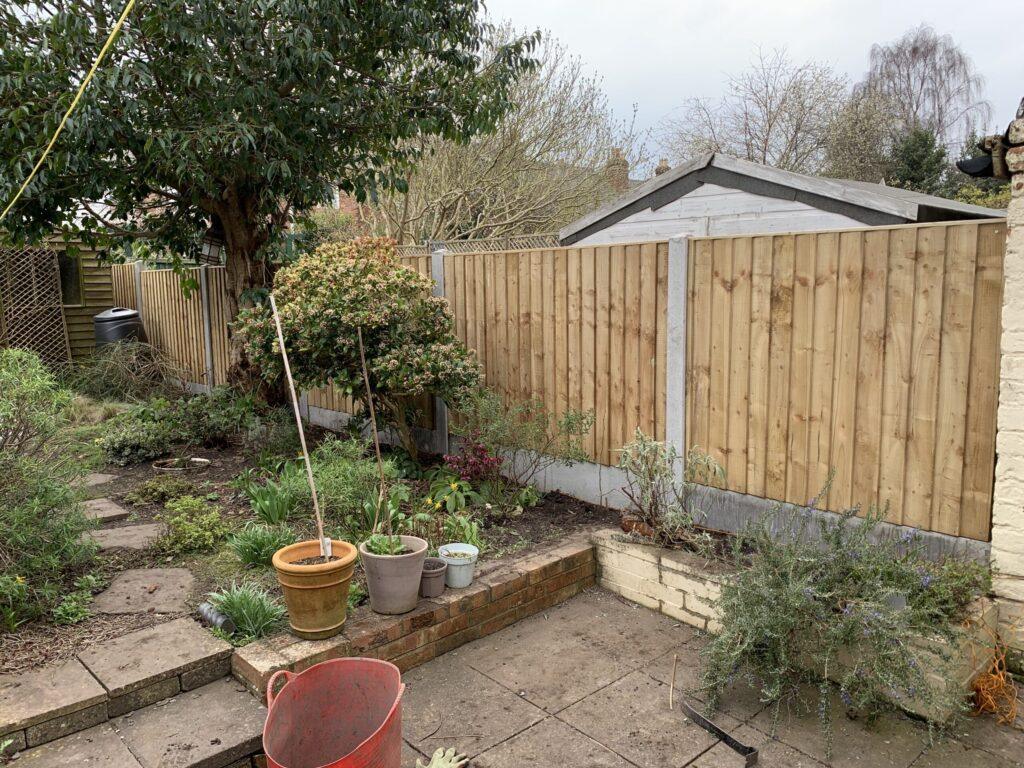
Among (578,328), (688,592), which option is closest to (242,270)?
(578,328)

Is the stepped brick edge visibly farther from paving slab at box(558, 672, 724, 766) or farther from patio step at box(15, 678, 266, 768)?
paving slab at box(558, 672, 724, 766)

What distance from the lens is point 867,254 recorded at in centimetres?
356

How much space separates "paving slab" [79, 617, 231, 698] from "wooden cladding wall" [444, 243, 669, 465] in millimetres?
2762

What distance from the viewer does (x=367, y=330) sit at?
5.33 metres

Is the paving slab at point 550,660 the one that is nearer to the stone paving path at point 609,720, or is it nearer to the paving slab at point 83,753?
the stone paving path at point 609,720

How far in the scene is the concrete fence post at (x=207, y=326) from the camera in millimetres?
8641

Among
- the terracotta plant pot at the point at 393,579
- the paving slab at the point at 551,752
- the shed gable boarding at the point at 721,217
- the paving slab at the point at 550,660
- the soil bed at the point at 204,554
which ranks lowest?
the paving slab at the point at 550,660

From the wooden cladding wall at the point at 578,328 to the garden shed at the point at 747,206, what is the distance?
1.54 meters

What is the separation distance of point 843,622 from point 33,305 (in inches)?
436

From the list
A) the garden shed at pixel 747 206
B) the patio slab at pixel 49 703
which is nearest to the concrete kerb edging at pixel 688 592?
the patio slab at pixel 49 703

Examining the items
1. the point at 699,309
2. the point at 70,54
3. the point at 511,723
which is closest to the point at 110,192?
the point at 70,54

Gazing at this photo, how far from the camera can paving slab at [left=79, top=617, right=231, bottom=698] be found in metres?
2.87

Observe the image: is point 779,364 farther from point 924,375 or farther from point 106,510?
point 106,510

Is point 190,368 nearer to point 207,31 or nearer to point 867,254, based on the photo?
point 207,31
